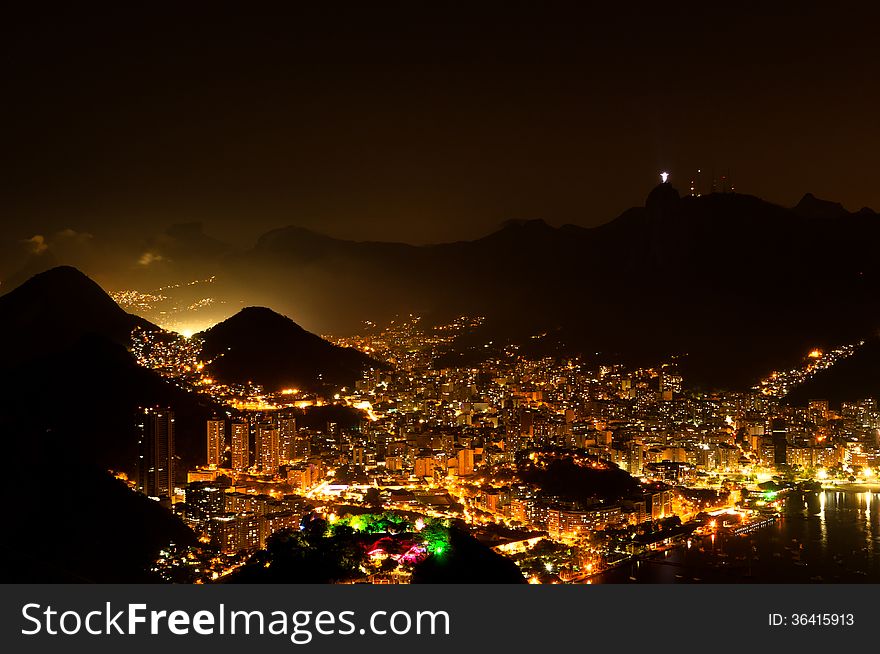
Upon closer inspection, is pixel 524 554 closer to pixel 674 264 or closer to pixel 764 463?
pixel 764 463

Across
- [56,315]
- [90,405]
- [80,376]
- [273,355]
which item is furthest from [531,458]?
[56,315]

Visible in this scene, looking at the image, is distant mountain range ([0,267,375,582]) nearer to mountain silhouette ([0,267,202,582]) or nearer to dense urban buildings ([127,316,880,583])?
mountain silhouette ([0,267,202,582])

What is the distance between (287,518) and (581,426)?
729 centimetres

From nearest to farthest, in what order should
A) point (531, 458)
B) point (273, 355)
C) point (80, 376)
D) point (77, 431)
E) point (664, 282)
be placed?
point (77, 431)
point (80, 376)
point (531, 458)
point (273, 355)
point (664, 282)

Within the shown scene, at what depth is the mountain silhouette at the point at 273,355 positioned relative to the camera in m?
15.8

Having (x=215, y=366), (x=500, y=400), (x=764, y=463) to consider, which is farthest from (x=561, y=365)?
(x=215, y=366)

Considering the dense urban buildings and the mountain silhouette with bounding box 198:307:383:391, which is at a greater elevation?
the mountain silhouette with bounding box 198:307:383:391

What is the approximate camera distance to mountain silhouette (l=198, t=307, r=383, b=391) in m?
15.8

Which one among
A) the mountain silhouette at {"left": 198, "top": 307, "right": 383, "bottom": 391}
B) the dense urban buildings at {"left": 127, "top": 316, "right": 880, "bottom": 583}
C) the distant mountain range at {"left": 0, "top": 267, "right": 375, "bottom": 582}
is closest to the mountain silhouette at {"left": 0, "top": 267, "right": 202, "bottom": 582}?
the distant mountain range at {"left": 0, "top": 267, "right": 375, "bottom": 582}

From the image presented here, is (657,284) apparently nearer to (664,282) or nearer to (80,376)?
(664,282)

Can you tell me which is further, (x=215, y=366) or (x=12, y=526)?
(x=215, y=366)

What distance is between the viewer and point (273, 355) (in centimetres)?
1638

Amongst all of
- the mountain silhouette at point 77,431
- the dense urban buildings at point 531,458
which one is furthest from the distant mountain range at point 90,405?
the dense urban buildings at point 531,458

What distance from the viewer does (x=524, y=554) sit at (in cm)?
785
